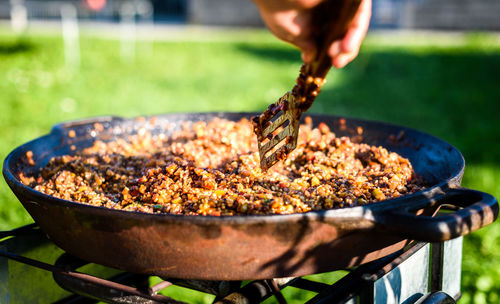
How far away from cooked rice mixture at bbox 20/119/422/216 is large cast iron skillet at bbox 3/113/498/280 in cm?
15

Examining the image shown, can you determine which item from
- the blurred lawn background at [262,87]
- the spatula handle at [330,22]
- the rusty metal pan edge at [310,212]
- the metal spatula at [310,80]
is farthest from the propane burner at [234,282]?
the blurred lawn background at [262,87]

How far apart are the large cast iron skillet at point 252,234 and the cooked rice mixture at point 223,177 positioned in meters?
0.15

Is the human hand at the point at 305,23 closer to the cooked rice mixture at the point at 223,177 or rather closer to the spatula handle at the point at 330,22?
the spatula handle at the point at 330,22

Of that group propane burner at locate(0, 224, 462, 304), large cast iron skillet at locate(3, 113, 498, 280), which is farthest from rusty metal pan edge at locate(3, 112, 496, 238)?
propane burner at locate(0, 224, 462, 304)

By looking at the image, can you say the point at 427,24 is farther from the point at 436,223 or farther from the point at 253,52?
the point at 436,223

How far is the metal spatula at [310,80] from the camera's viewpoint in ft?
3.74

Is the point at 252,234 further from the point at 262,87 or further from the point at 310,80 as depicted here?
the point at 262,87

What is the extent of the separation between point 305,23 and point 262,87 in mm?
7268

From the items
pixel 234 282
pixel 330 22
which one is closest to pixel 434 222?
pixel 330 22

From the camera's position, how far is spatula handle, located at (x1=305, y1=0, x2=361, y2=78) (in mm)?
1119

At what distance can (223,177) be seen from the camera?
1684 millimetres

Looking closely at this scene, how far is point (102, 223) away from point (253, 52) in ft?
35.5

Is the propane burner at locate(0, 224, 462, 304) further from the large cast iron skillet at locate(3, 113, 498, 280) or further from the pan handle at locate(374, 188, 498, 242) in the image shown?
the pan handle at locate(374, 188, 498, 242)

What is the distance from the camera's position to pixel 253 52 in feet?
38.7
